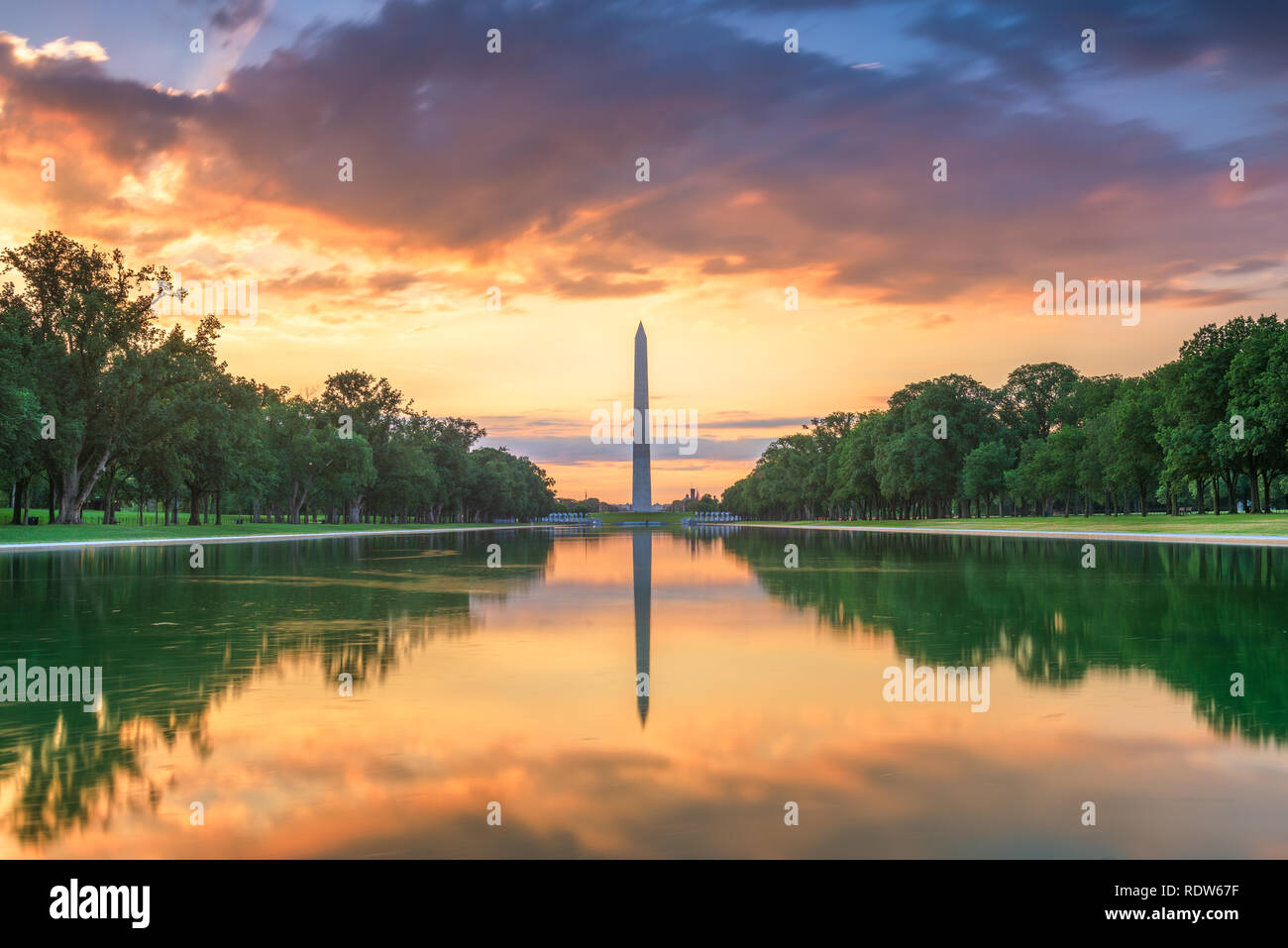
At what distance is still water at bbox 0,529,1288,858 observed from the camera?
5.37 metres

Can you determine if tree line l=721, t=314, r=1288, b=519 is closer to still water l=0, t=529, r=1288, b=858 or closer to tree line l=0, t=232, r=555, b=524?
still water l=0, t=529, r=1288, b=858

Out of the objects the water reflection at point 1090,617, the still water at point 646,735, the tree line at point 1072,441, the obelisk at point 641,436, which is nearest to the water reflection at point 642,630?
the still water at point 646,735

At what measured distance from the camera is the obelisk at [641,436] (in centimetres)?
9375

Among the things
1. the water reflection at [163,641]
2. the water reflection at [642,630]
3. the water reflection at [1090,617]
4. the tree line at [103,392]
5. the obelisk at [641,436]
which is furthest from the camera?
the obelisk at [641,436]

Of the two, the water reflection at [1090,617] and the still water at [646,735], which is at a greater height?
the still water at [646,735]

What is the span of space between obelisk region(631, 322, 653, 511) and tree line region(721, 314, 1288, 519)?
24285mm

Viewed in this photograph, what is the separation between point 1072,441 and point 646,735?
89687 mm

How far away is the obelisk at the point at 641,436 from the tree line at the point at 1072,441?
24.3m

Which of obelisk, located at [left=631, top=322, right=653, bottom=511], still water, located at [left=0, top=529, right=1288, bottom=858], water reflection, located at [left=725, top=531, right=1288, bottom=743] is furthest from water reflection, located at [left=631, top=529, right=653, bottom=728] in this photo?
obelisk, located at [left=631, top=322, right=653, bottom=511]

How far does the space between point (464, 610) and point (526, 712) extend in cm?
862

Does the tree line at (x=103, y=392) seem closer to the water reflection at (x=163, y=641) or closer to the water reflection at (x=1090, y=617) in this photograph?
the water reflection at (x=163, y=641)

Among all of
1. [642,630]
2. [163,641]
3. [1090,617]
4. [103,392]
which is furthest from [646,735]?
[103,392]
